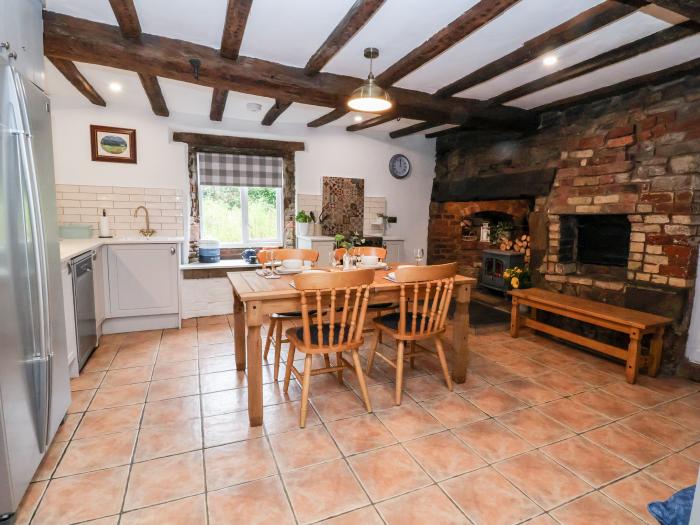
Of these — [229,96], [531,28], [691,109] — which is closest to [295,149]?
[229,96]

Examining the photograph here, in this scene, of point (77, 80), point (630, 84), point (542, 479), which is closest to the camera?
point (542, 479)

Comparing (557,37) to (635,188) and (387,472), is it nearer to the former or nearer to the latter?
(635,188)

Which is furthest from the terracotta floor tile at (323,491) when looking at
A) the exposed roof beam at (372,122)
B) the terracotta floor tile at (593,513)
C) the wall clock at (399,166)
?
the wall clock at (399,166)

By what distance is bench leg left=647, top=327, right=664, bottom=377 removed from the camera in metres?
3.02

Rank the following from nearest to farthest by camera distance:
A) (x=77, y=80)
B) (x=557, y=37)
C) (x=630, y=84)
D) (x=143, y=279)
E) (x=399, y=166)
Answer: (x=557, y=37) < (x=630, y=84) < (x=77, y=80) < (x=143, y=279) < (x=399, y=166)

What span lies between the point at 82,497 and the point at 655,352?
12.7 feet

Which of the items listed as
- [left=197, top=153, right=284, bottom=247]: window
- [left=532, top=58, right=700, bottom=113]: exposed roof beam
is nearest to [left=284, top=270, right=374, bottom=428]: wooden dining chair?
[left=532, top=58, right=700, bottom=113]: exposed roof beam

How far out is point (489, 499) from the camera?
1.72m

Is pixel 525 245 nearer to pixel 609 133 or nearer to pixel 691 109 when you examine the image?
pixel 609 133

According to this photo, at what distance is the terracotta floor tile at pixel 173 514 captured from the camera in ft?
5.16

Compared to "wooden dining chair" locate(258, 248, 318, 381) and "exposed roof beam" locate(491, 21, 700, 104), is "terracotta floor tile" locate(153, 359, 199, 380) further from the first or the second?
"exposed roof beam" locate(491, 21, 700, 104)

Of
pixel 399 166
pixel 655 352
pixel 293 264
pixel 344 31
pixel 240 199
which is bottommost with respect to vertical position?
pixel 655 352

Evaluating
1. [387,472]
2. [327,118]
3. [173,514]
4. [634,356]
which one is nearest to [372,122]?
[327,118]

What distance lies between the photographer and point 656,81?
3145 millimetres
